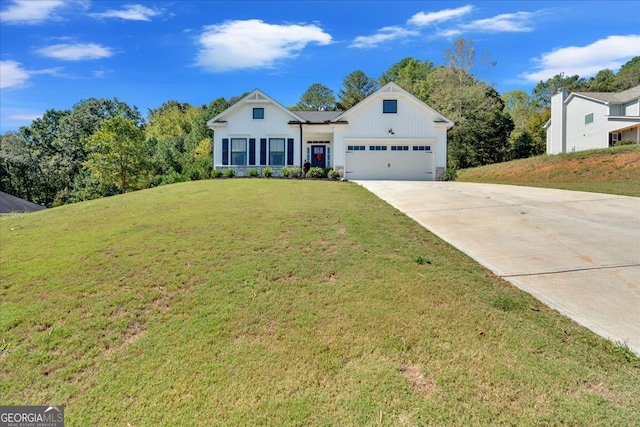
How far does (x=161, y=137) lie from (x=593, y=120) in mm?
52915

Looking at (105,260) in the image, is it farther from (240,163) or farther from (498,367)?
(240,163)

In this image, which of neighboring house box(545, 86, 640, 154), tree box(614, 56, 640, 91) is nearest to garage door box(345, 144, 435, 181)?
neighboring house box(545, 86, 640, 154)

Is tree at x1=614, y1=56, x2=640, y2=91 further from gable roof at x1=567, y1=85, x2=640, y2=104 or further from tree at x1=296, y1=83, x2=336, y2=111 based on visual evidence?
tree at x1=296, y1=83, x2=336, y2=111

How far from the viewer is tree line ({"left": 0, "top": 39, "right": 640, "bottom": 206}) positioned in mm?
33594

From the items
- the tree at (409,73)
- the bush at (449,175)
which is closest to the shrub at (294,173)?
the bush at (449,175)

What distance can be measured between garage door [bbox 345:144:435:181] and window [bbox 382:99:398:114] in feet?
6.63

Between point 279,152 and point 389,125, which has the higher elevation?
point 389,125

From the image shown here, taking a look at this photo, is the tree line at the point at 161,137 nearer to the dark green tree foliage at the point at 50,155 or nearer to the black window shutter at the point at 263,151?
the dark green tree foliage at the point at 50,155

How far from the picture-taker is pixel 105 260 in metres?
6.59

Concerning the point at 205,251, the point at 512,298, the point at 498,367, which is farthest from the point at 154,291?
the point at 512,298

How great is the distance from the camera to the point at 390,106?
2231 cm

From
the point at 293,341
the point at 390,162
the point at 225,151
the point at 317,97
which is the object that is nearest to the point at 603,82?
the point at 317,97

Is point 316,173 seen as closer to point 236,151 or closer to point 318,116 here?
point 236,151

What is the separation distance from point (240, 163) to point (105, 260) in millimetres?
17206
